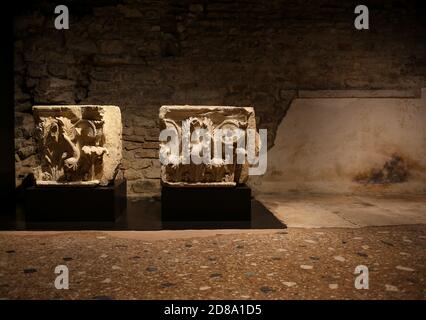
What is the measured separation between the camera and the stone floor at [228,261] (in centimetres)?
195

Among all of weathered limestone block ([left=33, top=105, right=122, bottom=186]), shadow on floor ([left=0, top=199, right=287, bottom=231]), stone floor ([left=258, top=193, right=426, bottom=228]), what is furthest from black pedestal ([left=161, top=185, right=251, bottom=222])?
weathered limestone block ([left=33, top=105, right=122, bottom=186])

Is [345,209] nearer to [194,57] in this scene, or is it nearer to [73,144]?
[194,57]

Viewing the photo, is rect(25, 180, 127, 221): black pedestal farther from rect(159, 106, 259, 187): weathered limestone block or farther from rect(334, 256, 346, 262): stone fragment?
rect(334, 256, 346, 262): stone fragment

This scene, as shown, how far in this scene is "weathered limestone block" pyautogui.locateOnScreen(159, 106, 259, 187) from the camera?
352cm

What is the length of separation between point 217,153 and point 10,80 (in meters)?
2.94

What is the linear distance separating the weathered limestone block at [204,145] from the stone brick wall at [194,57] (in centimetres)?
133

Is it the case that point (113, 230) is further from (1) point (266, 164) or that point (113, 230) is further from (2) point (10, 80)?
(2) point (10, 80)

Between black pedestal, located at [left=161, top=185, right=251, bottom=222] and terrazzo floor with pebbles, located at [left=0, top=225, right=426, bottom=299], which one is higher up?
black pedestal, located at [left=161, top=185, right=251, bottom=222]

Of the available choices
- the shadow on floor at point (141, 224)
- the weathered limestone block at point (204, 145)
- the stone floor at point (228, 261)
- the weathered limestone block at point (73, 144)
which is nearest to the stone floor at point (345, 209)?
the stone floor at point (228, 261)

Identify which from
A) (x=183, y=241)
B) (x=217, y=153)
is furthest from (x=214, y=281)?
(x=217, y=153)

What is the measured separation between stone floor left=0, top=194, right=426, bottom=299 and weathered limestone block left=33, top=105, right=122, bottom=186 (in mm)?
618

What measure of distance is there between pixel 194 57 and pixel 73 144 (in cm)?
210

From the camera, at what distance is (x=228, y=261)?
2.41 metres

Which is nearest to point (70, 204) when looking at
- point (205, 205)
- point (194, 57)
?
point (205, 205)
